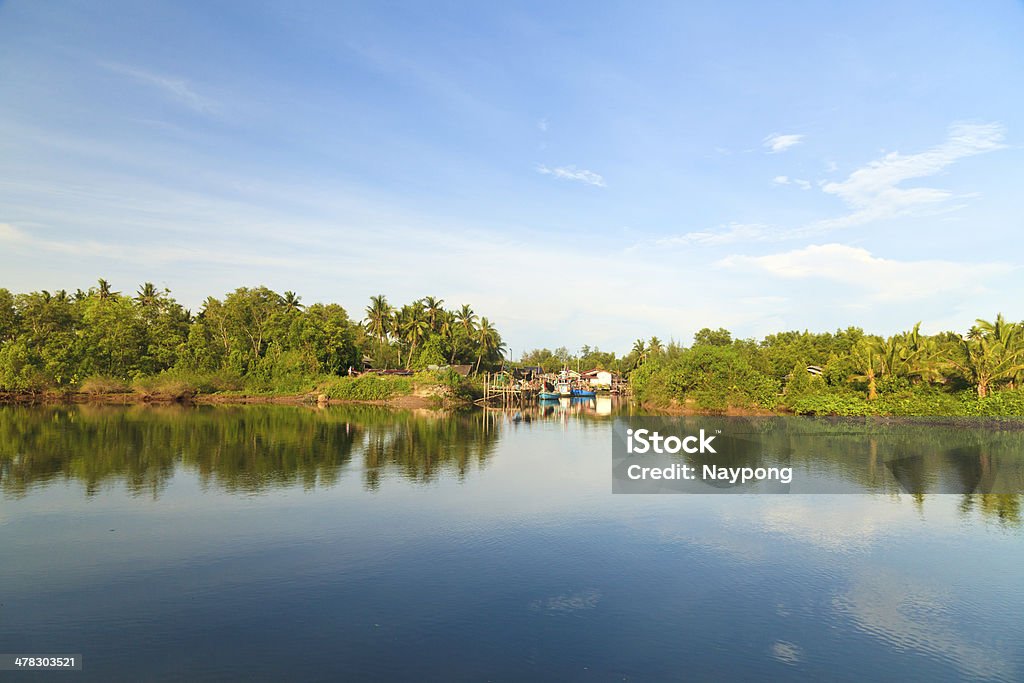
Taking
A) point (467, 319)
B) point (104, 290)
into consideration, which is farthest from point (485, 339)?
point (104, 290)

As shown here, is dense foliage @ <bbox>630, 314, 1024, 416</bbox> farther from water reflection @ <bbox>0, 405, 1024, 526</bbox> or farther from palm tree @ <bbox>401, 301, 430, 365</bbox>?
palm tree @ <bbox>401, 301, 430, 365</bbox>

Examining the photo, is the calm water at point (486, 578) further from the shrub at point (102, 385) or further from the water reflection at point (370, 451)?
the shrub at point (102, 385)

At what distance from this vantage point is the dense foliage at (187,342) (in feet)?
226

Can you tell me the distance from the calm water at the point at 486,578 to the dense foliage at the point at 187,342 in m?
47.4

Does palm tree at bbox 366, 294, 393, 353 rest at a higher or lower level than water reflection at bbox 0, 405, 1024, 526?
higher

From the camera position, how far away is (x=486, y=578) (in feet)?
50.6

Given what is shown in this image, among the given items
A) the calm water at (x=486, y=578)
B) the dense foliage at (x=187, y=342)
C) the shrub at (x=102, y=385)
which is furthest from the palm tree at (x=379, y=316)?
the calm water at (x=486, y=578)

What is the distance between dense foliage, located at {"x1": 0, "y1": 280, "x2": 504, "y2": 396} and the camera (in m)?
68.9

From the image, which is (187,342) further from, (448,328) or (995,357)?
(995,357)

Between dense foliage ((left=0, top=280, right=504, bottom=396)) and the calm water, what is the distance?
1865 inches

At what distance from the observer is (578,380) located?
11694cm

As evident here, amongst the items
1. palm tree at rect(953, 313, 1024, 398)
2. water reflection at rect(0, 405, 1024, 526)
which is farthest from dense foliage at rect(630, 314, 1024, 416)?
water reflection at rect(0, 405, 1024, 526)

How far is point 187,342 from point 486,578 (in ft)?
251

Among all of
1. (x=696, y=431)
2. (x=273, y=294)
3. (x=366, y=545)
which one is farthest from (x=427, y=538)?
(x=273, y=294)
